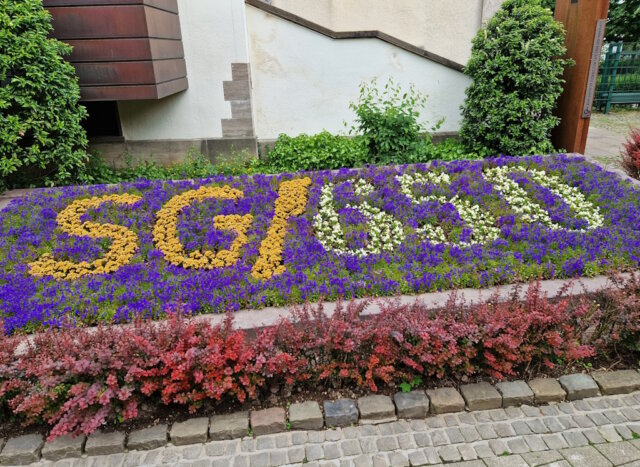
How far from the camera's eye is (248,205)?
4.98m

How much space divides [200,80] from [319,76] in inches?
75.9

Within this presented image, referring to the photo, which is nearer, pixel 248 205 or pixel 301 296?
pixel 301 296

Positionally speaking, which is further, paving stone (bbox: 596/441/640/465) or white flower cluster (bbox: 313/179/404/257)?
white flower cluster (bbox: 313/179/404/257)

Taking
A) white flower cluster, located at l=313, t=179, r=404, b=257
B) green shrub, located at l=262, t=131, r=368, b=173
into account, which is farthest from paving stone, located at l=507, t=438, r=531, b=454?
green shrub, located at l=262, t=131, r=368, b=173

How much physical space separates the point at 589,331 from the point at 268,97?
19.4 ft

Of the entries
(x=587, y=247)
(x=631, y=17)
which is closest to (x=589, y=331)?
(x=587, y=247)

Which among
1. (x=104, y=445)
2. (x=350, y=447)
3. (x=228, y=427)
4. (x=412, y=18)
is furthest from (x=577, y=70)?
(x=104, y=445)

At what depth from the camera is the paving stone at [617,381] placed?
10.1 ft

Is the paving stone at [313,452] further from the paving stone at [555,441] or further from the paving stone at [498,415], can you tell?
the paving stone at [555,441]

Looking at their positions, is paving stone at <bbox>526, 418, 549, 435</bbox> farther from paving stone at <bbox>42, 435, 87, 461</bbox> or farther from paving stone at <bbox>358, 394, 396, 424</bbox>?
paving stone at <bbox>42, 435, 87, 461</bbox>

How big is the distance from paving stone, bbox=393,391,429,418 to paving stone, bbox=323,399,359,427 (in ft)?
0.95

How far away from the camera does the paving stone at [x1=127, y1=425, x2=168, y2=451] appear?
2734mm

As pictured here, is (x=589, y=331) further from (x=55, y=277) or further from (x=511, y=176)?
(x=55, y=277)

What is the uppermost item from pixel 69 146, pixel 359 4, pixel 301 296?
pixel 359 4
